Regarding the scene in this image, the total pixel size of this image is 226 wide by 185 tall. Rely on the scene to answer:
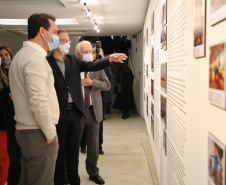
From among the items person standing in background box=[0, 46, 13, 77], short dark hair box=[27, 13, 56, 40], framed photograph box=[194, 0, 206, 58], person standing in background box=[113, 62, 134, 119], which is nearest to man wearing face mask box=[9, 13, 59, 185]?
short dark hair box=[27, 13, 56, 40]

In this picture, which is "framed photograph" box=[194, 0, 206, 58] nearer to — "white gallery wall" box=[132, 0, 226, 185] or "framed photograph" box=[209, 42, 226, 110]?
"white gallery wall" box=[132, 0, 226, 185]

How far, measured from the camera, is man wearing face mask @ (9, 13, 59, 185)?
1.82 meters

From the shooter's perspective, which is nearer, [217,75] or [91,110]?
[217,75]

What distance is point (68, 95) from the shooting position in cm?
261

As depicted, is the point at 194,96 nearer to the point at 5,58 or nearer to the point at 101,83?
the point at 101,83

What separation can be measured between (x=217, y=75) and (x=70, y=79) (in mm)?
1750

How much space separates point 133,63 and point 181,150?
8015mm

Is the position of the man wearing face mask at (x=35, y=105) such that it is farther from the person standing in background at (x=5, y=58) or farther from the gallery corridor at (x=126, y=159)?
the gallery corridor at (x=126, y=159)

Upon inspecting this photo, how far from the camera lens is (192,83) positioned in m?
1.55

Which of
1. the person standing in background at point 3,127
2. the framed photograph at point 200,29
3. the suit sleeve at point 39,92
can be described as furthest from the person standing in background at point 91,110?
the framed photograph at point 200,29

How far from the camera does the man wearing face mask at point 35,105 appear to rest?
182cm

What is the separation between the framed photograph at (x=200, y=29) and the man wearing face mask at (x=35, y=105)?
100 centimetres

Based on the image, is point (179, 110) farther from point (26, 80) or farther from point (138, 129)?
point (138, 129)

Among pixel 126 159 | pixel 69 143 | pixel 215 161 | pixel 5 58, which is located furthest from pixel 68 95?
pixel 126 159
